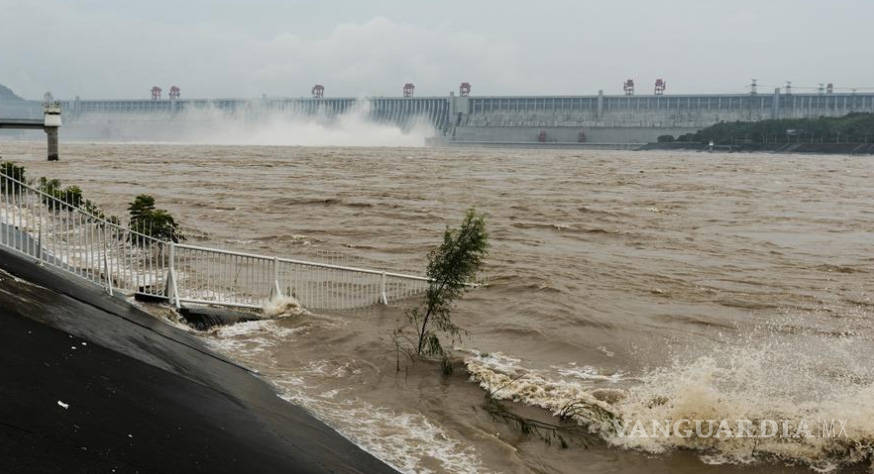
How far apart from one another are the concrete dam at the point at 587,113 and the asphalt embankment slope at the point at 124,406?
12924 cm

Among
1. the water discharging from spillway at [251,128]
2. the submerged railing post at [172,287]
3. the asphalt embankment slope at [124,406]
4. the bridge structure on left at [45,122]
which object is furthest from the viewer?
the water discharging from spillway at [251,128]

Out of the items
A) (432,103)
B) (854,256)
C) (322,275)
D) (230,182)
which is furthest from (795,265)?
(432,103)

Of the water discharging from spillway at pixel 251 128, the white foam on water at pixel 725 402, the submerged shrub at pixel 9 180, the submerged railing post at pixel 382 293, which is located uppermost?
the water discharging from spillway at pixel 251 128

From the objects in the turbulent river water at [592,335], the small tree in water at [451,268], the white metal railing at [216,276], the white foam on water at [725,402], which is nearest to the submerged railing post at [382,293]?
the white metal railing at [216,276]

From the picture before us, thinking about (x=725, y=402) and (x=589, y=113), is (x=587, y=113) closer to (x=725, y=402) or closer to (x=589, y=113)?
(x=589, y=113)

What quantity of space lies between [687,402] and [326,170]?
160ft

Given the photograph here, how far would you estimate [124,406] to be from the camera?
6012 mm

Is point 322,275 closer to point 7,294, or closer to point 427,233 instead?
point 7,294

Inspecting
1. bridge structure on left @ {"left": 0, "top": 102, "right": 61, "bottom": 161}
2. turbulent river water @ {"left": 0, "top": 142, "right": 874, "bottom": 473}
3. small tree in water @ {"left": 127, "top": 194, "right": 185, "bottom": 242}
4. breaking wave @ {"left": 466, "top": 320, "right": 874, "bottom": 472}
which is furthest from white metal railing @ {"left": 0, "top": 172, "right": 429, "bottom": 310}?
bridge structure on left @ {"left": 0, "top": 102, "right": 61, "bottom": 161}

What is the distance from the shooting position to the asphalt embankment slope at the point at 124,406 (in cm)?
514

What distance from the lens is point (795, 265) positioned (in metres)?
21.3

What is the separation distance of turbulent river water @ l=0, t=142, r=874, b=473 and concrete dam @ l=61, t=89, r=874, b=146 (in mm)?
101904

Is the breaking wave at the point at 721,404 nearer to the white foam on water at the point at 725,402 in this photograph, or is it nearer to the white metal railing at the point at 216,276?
the white foam on water at the point at 725,402

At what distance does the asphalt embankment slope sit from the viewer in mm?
5137
